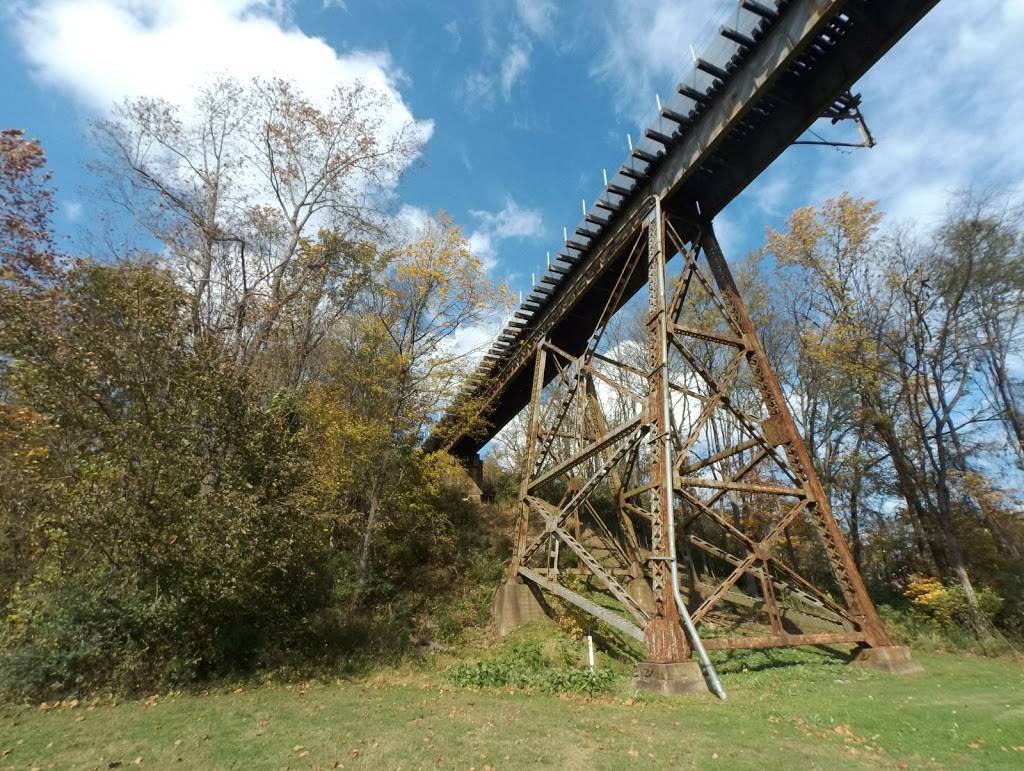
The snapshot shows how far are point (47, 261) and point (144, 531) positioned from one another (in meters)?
8.95

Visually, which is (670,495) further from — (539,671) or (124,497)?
(124,497)

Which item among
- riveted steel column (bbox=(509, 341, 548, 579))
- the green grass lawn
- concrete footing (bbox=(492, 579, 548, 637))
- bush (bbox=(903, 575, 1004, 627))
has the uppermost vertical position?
riveted steel column (bbox=(509, 341, 548, 579))

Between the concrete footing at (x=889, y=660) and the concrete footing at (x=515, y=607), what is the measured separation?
22.1 ft

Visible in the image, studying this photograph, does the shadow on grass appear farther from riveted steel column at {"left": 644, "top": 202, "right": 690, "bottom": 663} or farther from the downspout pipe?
riveted steel column at {"left": 644, "top": 202, "right": 690, "bottom": 663}

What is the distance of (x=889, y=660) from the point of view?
27.3 feet

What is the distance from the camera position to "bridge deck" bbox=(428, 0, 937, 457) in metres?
8.03

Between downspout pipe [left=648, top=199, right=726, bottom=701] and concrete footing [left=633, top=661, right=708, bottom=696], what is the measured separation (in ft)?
0.60

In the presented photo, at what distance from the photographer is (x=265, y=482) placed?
9.39 meters

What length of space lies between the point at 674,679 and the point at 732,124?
972 cm

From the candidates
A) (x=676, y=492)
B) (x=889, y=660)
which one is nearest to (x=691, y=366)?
(x=676, y=492)

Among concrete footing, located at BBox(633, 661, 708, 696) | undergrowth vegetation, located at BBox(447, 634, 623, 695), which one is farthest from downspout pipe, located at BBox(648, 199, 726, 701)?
undergrowth vegetation, located at BBox(447, 634, 623, 695)

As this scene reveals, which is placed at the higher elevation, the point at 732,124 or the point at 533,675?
the point at 732,124

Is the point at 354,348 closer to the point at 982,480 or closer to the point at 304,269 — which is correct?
the point at 304,269

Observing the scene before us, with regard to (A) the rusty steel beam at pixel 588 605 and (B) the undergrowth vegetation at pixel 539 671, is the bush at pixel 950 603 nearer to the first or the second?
(A) the rusty steel beam at pixel 588 605
